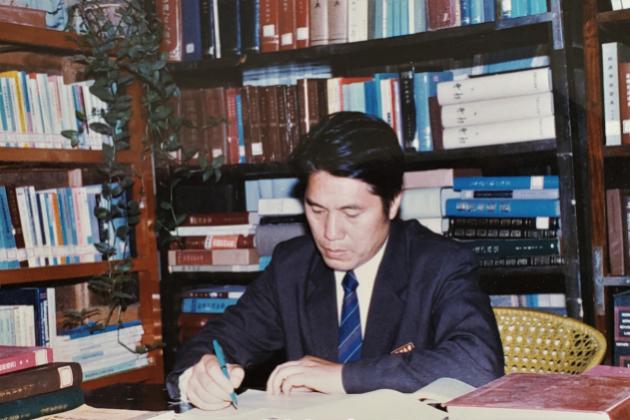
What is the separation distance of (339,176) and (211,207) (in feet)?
5.11

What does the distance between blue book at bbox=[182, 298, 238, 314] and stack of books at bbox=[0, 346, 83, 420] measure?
1856mm

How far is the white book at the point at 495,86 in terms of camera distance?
268 cm

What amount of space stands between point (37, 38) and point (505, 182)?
1.62m

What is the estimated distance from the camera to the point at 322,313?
2.06m

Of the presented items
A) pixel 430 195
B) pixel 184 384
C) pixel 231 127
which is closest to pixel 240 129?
pixel 231 127

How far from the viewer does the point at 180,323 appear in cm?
340

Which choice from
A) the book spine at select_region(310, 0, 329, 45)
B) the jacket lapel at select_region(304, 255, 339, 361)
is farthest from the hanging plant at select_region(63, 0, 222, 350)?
the jacket lapel at select_region(304, 255, 339, 361)

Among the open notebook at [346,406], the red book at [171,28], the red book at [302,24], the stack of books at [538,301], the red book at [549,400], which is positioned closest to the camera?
the red book at [549,400]

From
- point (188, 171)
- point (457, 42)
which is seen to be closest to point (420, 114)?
point (457, 42)

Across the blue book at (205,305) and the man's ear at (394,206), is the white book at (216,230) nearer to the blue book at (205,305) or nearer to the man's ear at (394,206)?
the blue book at (205,305)

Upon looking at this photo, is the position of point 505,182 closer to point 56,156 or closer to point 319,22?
point 319,22

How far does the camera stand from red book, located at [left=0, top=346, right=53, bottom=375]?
1.38 metres

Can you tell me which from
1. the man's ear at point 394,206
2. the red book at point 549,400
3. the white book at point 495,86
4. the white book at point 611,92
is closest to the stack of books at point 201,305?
the white book at point 495,86

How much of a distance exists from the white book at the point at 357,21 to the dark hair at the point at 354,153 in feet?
3.28
